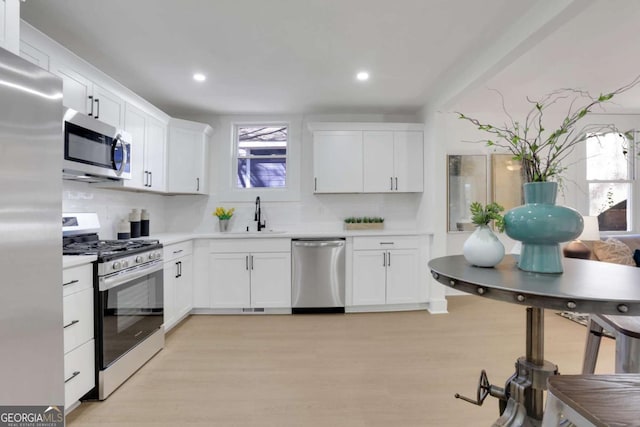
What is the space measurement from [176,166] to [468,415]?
3587 mm

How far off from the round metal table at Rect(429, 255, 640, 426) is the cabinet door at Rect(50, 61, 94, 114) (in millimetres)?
2619

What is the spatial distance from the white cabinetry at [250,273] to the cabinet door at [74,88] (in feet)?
5.77

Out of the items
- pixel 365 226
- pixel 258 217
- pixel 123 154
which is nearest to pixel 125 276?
pixel 123 154

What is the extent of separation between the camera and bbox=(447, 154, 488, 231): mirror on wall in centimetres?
424

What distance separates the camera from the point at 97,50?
99.3 inches

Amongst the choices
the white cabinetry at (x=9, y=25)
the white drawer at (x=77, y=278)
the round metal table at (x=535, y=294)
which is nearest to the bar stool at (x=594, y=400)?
the round metal table at (x=535, y=294)

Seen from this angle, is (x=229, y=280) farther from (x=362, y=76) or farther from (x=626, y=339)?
(x=626, y=339)

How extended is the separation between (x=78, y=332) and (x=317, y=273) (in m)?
2.23

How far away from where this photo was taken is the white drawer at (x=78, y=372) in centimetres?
172

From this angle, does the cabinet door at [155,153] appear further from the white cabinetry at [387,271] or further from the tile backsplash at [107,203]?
the white cabinetry at [387,271]

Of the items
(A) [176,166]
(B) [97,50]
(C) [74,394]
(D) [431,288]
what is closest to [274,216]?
(A) [176,166]

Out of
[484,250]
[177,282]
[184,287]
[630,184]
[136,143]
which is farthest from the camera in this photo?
[630,184]

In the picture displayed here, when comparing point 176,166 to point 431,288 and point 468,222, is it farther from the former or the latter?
point 468,222

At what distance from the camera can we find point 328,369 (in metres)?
2.33
